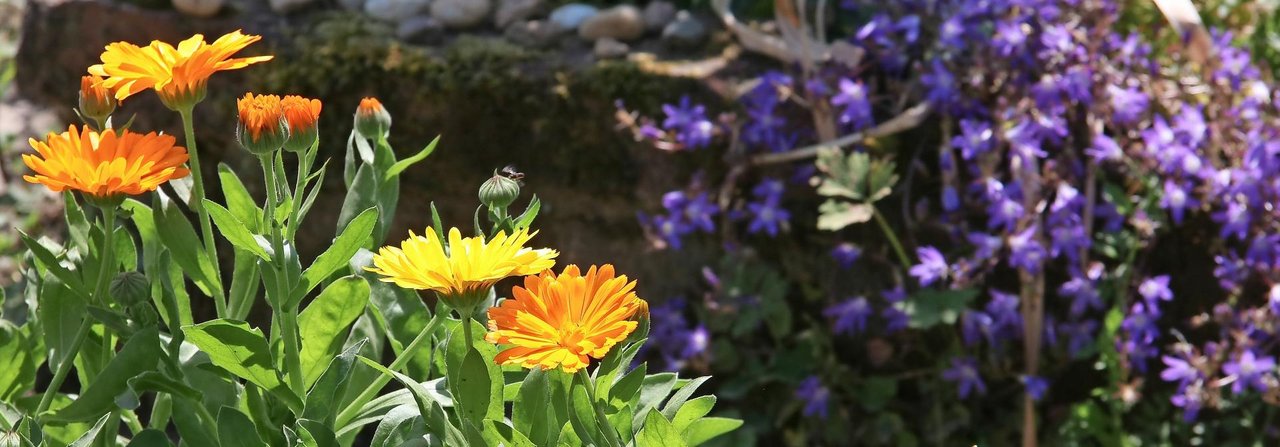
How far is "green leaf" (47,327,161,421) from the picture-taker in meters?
0.97

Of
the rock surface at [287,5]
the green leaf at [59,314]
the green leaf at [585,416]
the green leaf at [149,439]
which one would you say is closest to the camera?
the green leaf at [585,416]

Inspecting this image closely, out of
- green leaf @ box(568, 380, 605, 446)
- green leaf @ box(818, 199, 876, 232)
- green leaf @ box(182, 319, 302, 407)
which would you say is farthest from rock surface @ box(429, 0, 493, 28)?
green leaf @ box(568, 380, 605, 446)

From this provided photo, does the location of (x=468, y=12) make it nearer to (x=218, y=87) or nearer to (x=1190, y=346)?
(x=218, y=87)

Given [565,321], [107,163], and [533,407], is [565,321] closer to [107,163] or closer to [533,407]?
[533,407]

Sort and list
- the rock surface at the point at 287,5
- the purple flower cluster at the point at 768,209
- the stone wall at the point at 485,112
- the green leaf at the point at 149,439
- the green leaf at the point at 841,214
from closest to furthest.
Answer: the green leaf at the point at 149,439 < the green leaf at the point at 841,214 < the purple flower cluster at the point at 768,209 < the stone wall at the point at 485,112 < the rock surface at the point at 287,5

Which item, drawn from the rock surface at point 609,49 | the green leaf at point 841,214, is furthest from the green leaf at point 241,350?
the rock surface at point 609,49

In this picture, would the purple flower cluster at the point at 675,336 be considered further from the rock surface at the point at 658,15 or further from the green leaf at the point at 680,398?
the green leaf at the point at 680,398

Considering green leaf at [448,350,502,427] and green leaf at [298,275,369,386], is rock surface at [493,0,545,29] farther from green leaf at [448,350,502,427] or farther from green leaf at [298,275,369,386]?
green leaf at [448,350,502,427]

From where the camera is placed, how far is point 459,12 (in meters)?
2.49

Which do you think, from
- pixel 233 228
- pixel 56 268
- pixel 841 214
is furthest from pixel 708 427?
pixel 841 214

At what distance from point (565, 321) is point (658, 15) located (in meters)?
1.80

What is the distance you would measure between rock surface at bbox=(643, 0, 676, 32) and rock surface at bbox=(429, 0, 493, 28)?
11.9 inches

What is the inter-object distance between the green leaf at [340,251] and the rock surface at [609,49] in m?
1.46

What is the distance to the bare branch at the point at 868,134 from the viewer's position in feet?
6.92
